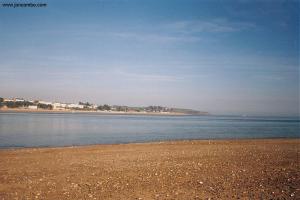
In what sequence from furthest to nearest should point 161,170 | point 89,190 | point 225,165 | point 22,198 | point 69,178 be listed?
point 225,165 → point 161,170 → point 69,178 → point 89,190 → point 22,198

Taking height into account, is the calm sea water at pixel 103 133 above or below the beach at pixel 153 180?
below

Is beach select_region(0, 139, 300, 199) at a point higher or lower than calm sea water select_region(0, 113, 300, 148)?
higher

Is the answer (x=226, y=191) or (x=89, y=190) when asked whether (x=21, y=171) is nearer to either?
(x=89, y=190)

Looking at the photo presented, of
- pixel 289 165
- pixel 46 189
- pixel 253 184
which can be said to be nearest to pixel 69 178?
pixel 46 189

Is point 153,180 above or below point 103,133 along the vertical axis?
above

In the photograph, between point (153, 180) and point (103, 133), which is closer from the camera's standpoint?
point (153, 180)

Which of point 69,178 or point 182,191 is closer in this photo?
point 182,191

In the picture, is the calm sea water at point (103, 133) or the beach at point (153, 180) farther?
the calm sea water at point (103, 133)

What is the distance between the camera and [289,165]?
16922mm

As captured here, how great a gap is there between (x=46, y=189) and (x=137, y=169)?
197 inches

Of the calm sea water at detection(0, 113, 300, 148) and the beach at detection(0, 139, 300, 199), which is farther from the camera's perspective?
the calm sea water at detection(0, 113, 300, 148)

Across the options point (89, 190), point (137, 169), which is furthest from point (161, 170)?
point (89, 190)

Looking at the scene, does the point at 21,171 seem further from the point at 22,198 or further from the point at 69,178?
the point at 22,198

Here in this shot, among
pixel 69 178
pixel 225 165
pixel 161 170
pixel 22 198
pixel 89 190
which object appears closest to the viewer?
pixel 22 198
